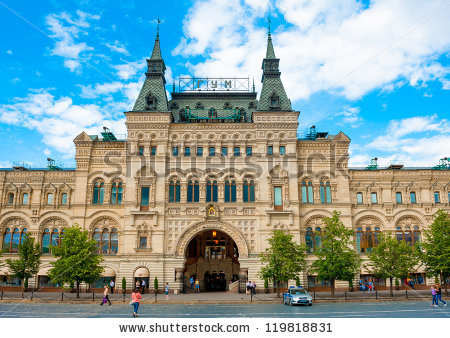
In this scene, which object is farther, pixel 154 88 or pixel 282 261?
pixel 154 88

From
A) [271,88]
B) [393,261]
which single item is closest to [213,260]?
[393,261]

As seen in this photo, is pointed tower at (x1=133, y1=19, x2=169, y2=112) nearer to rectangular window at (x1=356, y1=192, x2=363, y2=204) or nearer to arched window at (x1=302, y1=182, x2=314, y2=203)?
arched window at (x1=302, y1=182, x2=314, y2=203)

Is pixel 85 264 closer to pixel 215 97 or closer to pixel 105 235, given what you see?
pixel 105 235

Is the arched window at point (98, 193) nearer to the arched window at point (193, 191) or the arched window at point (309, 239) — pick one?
the arched window at point (193, 191)

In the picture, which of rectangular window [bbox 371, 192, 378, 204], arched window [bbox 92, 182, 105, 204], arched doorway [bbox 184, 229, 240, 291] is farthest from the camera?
arched doorway [bbox 184, 229, 240, 291]

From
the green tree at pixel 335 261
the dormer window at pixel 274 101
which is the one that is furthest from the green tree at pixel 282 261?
the dormer window at pixel 274 101

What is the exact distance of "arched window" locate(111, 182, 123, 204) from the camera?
163 feet

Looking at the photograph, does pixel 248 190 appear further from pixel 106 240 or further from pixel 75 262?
pixel 75 262

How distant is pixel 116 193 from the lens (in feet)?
163

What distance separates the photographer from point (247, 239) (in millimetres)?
47062

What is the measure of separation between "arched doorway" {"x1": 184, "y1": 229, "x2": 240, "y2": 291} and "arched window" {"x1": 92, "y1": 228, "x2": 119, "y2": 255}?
959 centimetres

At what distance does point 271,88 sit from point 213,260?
2471cm

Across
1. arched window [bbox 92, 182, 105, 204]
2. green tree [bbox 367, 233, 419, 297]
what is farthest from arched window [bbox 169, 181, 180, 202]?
green tree [bbox 367, 233, 419, 297]

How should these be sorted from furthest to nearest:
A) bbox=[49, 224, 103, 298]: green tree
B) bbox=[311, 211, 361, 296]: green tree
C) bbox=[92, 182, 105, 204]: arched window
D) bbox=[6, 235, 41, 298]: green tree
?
bbox=[92, 182, 105, 204]: arched window
bbox=[6, 235, 41, 298]: green tree
bbox=[311, 211, 361, 296]: green tree
bbox=[49, 224, 103, 298]: green tree
